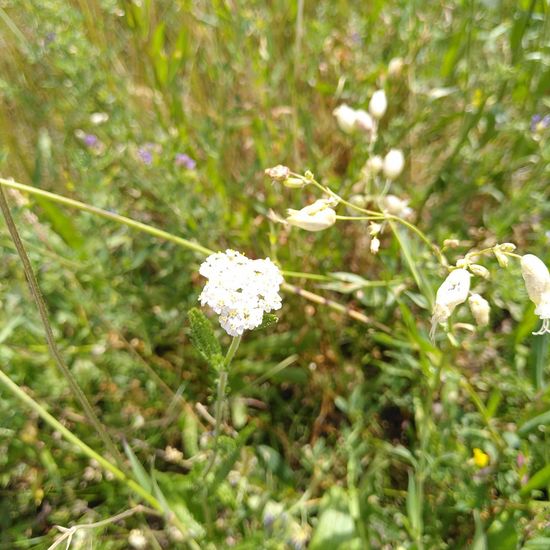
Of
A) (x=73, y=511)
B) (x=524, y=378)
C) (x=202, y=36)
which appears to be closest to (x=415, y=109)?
(x=202, y=36)

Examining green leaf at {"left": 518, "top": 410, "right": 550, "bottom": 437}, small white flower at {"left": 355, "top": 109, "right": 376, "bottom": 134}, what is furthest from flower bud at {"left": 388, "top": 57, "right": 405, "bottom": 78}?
green leaf at {"left": 518, "top": 410, "right": 550, "bottom": 437}

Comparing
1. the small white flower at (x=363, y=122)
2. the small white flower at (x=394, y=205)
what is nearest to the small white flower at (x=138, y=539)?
the small white flower at (x=394, y=205)

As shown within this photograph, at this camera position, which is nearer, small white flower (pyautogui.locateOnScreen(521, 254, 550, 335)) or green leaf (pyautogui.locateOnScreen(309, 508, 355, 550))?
small white flower (pyautogui.locateOnScreen(521, 254, 550, 335))

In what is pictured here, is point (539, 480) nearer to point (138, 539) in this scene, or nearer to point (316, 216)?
point (316, 216)

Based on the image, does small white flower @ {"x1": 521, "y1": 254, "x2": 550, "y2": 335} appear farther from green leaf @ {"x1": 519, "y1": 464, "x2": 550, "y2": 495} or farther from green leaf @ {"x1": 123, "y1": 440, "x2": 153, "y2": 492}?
Result: green leaf @ {"x1": 123, "y1": 440, "x2": 153, "y2": 492}

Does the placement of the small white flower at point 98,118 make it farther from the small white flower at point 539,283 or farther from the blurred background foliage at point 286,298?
the small white flower at point 539,283

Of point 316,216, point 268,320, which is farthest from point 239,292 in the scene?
point 316,216
